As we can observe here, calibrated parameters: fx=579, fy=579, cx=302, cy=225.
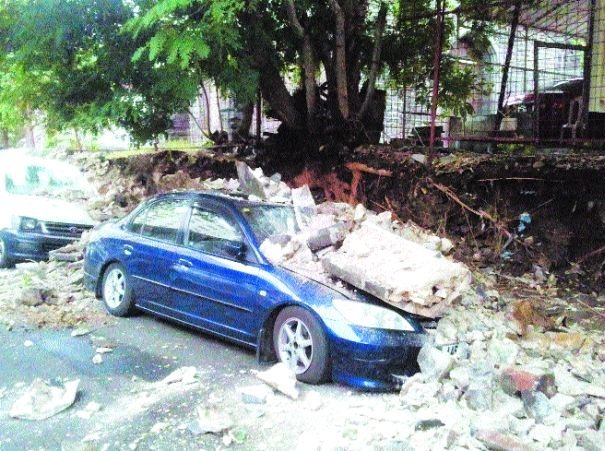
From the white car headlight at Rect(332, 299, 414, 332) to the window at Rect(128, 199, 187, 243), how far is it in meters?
2.25

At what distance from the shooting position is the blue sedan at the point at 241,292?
4.47 meters

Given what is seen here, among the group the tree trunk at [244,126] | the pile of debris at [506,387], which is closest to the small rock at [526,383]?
the pile of debris at [506,387]

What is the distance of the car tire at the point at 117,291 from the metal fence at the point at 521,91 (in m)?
3.21

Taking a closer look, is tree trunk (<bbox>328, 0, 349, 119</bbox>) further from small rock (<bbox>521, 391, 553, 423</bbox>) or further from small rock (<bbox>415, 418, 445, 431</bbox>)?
small rock (<bbox>415, 418, 445, 431</bbox>)

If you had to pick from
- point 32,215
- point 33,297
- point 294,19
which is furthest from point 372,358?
point 32,215

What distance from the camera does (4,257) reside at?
8680 millimetres

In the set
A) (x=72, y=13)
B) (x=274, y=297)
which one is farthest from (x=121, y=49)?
(x=274, y=297)

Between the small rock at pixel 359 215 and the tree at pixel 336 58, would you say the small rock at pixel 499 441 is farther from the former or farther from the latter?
the tree at pixel 336 58

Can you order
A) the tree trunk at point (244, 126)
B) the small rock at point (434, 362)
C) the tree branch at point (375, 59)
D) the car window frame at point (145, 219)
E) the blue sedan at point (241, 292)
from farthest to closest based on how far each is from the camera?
1. the tree trunk at point (244, 126)
2. the tree branch at point (375, 59)
3. the car window frame at point (145, 219)
4. the blue sedan at point (241, 292)
5. the small rock at point (434, 362)

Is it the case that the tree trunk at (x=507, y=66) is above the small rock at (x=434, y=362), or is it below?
above

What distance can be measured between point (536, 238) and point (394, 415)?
4.61 metres

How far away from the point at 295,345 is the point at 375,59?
6385 mm

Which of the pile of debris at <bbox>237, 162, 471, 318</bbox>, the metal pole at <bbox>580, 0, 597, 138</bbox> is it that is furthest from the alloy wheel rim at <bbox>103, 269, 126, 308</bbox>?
the metal pole at <bbox>580, 0, 597, 138</bbox>

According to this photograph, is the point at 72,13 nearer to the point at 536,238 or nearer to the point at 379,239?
the point at 379,239
